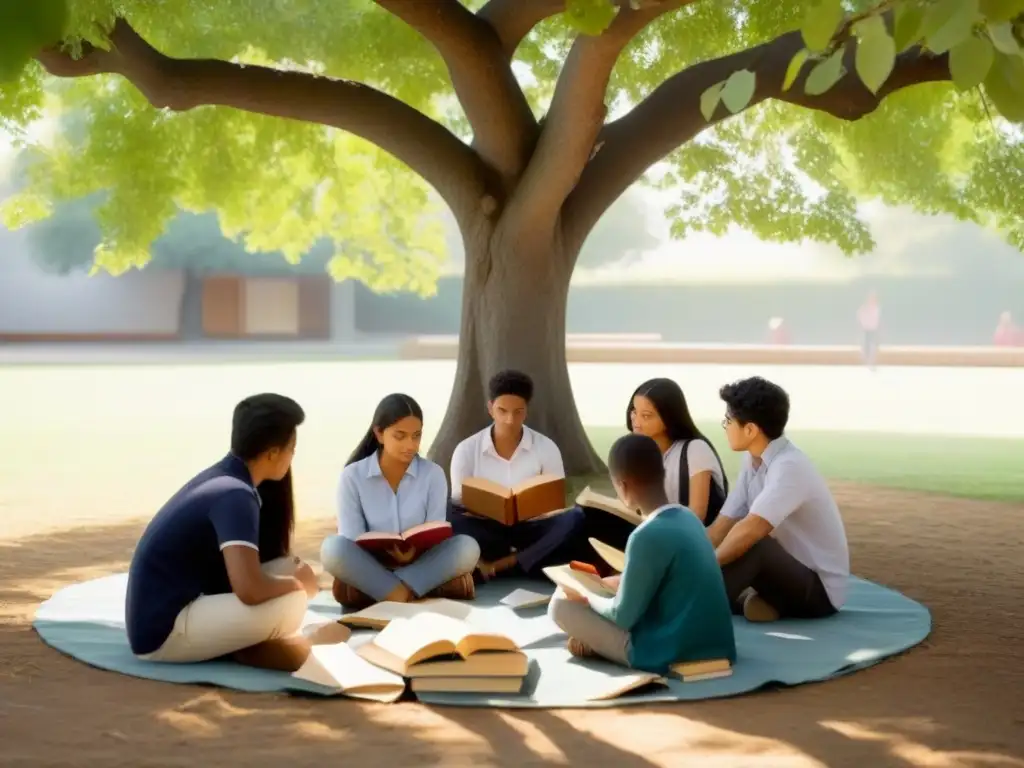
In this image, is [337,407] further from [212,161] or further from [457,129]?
[212,161]

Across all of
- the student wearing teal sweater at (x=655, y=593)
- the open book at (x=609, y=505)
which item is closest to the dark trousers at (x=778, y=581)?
the open book at (x=609, y=505)

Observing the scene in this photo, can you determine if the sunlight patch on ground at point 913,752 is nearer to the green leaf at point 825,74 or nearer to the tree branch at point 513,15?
the green leaf at point 825,74

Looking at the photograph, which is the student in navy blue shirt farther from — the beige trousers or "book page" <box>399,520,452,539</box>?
"book page" <box>399,520,452,539</box>

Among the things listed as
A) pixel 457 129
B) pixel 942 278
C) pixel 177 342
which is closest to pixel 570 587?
pixel 457 129

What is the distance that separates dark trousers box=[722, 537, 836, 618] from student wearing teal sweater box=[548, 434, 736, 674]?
82 centimetres

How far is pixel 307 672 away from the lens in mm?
5250

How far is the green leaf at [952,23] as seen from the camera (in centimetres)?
212

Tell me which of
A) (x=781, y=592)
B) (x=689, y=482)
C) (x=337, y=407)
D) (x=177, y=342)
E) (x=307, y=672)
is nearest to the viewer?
(x=307, y=672)

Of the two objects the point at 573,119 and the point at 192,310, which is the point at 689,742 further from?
the point at 192,310

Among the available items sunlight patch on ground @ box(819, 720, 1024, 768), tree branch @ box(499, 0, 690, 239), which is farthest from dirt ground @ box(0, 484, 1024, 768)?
tree branch @ box(499, 0, 690, 239)

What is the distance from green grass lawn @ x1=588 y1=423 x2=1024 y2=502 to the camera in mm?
12789

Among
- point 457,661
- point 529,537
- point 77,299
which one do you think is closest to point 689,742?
point 457,661

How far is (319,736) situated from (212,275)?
130 ft

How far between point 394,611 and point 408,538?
0.39 m
